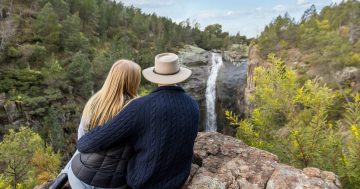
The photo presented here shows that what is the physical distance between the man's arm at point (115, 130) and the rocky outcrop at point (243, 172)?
0.94 m

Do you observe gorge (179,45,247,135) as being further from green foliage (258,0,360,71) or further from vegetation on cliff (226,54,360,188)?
vegetation on cliff (226,54,360,188)

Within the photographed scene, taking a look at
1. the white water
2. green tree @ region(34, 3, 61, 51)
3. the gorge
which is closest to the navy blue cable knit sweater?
the gorge

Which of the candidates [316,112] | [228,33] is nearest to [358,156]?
[316,112]

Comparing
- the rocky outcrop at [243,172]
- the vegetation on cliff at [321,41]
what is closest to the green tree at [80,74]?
the vegetation on cliff at [321,41]

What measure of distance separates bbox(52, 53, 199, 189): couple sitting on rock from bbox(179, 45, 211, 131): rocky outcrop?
28.6 m

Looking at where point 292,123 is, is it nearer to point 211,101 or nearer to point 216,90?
point 211,101

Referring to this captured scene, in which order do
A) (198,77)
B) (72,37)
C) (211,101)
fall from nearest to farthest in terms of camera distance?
(211,101)
(72,37)
(198,77)

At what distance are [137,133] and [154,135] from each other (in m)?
0.16

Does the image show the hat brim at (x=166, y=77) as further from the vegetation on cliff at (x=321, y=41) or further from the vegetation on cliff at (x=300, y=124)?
the vegetation on cliff at (x=321, y=41)

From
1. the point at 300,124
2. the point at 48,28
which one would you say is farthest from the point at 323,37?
the point at 48,28

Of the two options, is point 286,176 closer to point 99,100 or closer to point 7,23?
point 99,100

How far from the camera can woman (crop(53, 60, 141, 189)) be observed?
2.84m

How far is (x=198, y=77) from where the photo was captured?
3866cm

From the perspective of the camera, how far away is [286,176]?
2979mm
